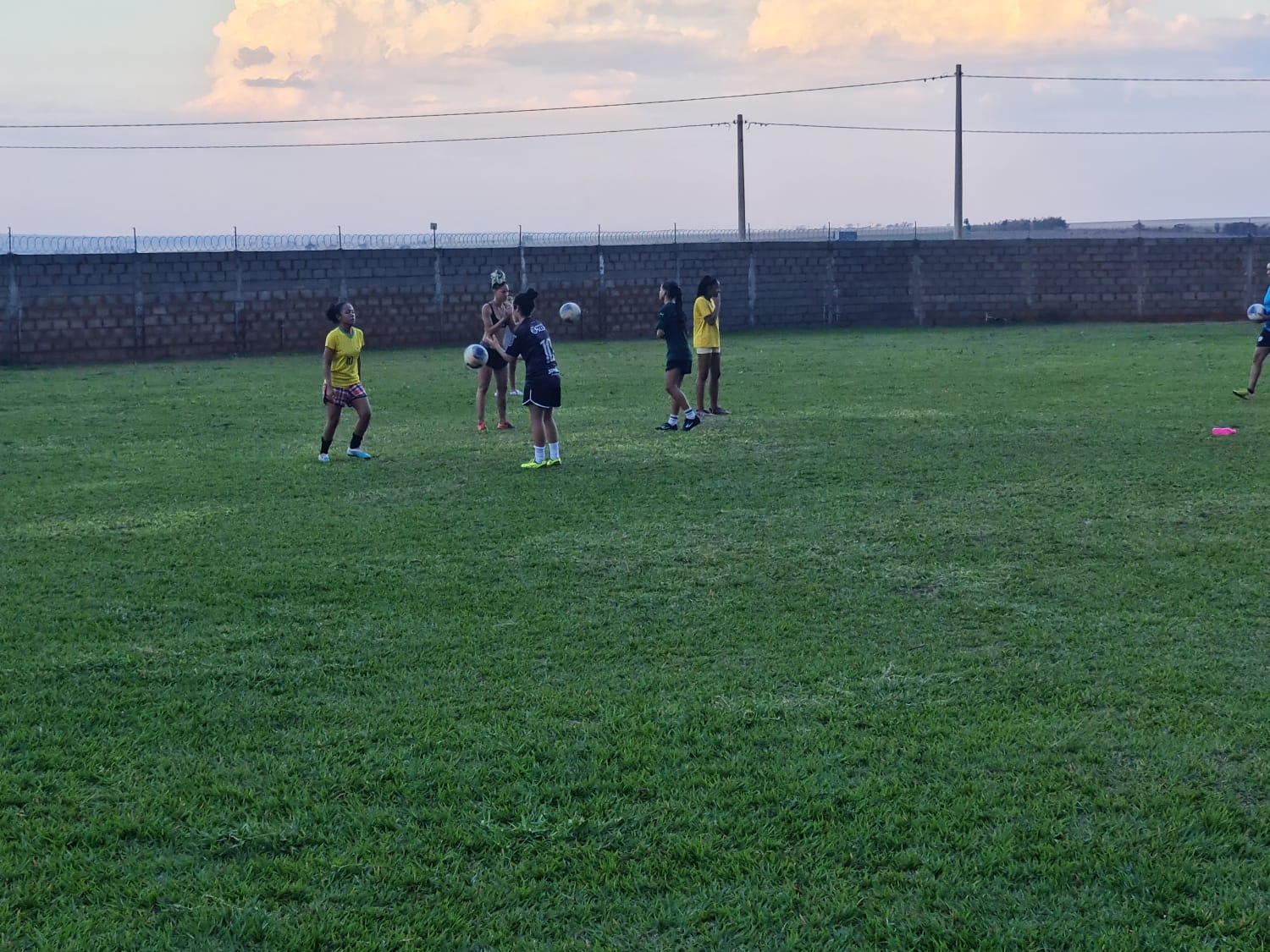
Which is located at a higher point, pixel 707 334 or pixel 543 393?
pixel 707 334

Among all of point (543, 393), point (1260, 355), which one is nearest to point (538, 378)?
point (543, 393)

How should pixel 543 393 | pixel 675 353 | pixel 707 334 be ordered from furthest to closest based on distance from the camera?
pixel 707 334
pixel 675 353
pixel 543 393

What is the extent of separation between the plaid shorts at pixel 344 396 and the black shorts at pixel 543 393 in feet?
5.85

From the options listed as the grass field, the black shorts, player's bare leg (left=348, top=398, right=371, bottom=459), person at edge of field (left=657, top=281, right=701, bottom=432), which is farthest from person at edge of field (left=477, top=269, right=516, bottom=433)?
the grass field

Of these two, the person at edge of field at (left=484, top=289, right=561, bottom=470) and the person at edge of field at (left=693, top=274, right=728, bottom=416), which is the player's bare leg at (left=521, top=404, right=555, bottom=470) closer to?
the person at edge of field at (left=484, top=289, right=561, bottom=470)

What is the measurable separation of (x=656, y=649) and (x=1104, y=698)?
78.7 inches

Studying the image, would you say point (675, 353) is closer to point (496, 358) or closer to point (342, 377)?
point (496, 358)

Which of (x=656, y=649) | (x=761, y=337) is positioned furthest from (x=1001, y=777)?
(x=761, y=337)

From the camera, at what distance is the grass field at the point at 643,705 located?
3.68 metres

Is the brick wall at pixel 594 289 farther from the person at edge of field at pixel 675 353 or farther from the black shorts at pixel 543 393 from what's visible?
the black shorts at pixel 543 393

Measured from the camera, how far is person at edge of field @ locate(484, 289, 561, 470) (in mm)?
11195

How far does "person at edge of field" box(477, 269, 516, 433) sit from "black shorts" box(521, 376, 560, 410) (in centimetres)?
179

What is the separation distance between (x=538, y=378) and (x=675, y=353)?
9.29ft

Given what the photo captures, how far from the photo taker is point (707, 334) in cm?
1432
